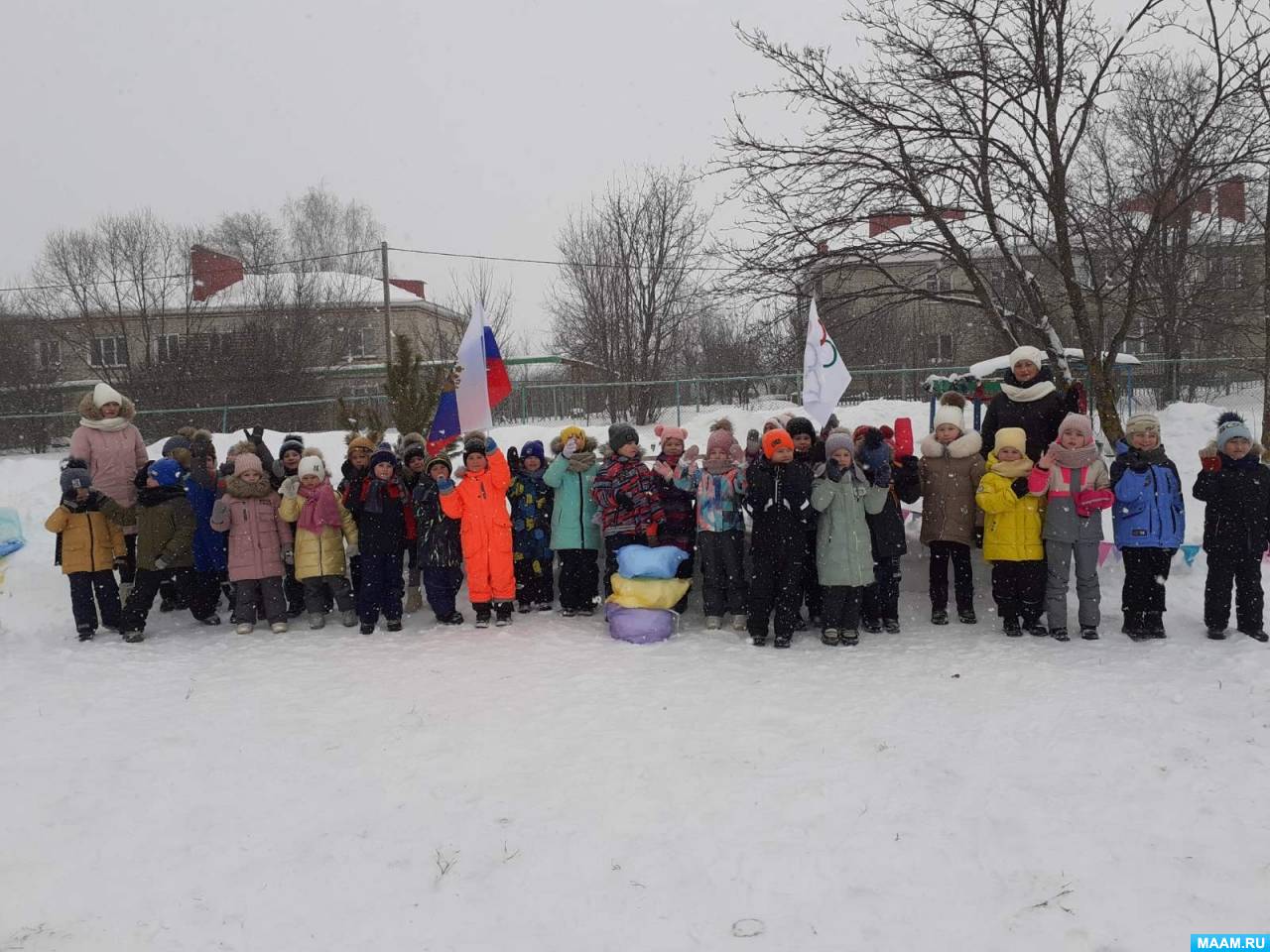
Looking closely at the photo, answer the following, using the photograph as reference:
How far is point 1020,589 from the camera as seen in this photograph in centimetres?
667

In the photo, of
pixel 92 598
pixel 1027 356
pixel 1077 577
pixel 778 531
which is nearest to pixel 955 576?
pixel 1077 577

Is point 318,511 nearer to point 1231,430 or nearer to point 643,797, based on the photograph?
point 643,797

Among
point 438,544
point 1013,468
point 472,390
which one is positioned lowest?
point 438,544

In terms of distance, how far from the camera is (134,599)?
23.7ft

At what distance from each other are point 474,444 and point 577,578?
1.50 m

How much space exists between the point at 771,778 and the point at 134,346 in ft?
106

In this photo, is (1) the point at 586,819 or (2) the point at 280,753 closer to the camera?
(1) the point at 586,819

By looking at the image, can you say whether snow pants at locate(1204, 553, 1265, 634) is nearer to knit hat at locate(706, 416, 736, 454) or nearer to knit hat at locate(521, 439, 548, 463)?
knit hat at locate(706, 416, 736, 454)

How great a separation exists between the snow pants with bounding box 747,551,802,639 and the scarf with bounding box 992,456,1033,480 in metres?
1.68

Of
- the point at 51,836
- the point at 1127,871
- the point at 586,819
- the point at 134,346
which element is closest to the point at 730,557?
the point at 586,819

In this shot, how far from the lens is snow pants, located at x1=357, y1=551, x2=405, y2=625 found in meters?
7.31

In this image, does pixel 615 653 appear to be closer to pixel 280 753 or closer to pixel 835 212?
pixel 280 753

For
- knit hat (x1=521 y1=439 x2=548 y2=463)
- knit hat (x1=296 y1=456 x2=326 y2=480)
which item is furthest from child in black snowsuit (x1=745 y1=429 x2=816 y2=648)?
knit hat (x1=296 y1=456 x2=326 y2=480)

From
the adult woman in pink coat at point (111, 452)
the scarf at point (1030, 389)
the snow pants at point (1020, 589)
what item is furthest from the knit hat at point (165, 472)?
the scarf at point (1030, 389)
